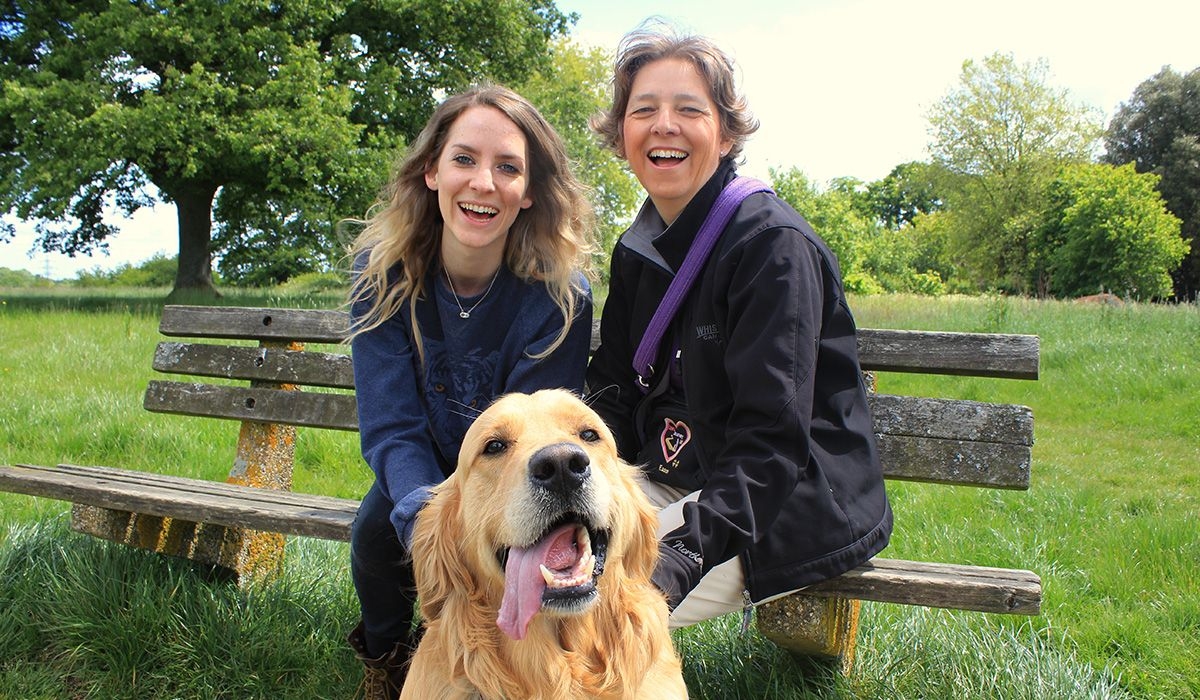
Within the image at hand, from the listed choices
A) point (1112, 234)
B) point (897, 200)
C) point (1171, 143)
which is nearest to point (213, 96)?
point (1112, 234)

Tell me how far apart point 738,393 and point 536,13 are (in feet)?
61.8

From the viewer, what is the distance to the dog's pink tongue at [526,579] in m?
1.67

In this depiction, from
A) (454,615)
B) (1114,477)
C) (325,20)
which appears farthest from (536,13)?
(454,615)

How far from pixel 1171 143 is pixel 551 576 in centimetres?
4077

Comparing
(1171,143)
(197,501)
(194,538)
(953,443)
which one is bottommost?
(194,538)

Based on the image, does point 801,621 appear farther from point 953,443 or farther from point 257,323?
point 257,323

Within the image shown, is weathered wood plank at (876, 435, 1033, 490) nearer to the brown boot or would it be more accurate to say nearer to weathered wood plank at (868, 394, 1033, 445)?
weathered wood plank at (868, 394, 1033, 445)

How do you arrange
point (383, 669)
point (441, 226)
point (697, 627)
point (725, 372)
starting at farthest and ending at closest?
point (697, 627)
point (441, 226)
point (383, 669)
point (725, 372)

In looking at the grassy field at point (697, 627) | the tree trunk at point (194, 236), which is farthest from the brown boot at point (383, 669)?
the tree trunk at point (194, 236)

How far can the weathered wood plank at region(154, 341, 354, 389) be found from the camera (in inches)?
134

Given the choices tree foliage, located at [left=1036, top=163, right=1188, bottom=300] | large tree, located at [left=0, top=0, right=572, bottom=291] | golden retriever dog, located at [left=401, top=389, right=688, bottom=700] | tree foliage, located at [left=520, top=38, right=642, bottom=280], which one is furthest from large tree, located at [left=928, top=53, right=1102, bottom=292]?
golden retriever dog, located at [left=401, top=389, right=688, bottom=700]

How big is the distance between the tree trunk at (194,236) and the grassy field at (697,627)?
41.1ft

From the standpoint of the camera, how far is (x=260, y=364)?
11.6 feet

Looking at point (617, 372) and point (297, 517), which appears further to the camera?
point (617, 372)
